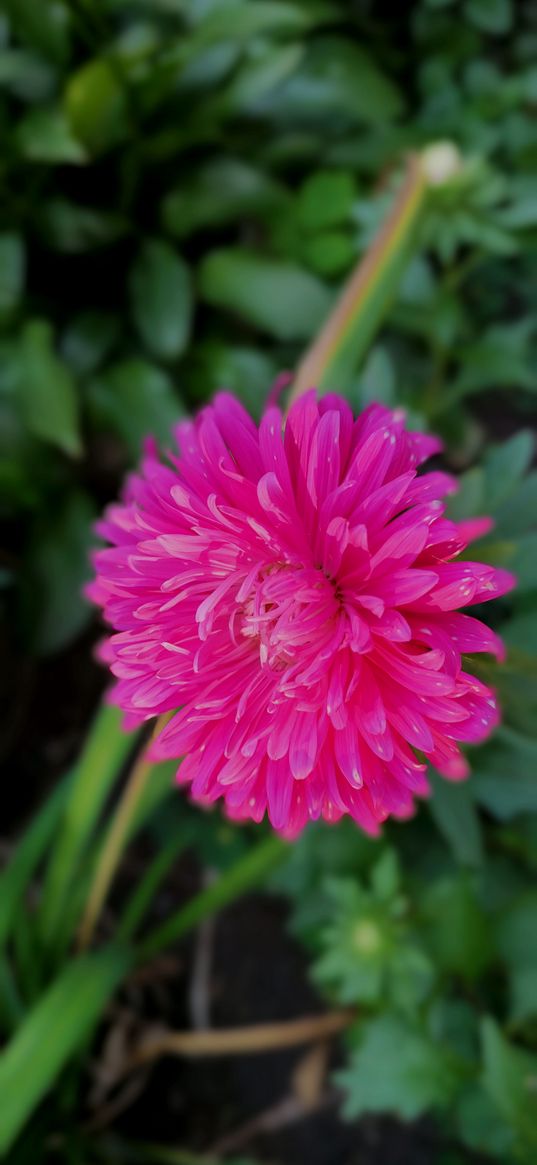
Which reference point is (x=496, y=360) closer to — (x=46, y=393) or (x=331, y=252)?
(x=331, y=252)

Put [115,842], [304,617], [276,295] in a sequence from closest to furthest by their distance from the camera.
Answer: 1. [304,617]
2. [115,842]
3. [276,295]

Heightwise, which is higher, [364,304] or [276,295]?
[276,295]

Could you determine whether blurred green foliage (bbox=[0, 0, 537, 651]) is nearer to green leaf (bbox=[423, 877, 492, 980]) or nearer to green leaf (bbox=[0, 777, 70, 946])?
green leaf (bbox=[0, 777, 70, 946])

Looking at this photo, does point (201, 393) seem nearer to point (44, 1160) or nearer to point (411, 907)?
point (411, 907)

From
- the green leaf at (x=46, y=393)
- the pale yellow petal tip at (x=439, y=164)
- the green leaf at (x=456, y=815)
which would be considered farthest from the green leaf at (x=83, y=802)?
the pale yellow petal tip at (x=439, y=164)


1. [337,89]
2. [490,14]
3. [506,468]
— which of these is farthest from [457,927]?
[490,14]

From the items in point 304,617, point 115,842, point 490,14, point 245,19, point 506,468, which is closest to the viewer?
point 304,617

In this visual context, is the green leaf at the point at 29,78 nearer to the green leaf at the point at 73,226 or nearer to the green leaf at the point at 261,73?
the green leaf at the point at 73,226

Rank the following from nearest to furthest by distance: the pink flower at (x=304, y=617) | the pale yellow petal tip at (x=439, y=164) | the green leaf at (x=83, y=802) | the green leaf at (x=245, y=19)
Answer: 1. the pink flower at (x=304, y=617)
2. the green leaf at (x=83, y=802)
3. the pale yellow petal tip at (x=439, y=164)
4. the green leaf at (x=245, y=19)

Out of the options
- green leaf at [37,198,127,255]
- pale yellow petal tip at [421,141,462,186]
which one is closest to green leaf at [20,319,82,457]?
green leaf at [37,198,127,255]
